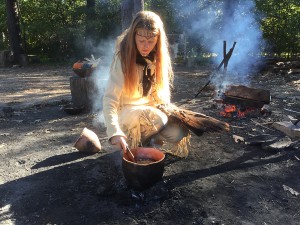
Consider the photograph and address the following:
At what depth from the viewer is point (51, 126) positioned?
5.18m

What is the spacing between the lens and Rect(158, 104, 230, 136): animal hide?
3.12 m

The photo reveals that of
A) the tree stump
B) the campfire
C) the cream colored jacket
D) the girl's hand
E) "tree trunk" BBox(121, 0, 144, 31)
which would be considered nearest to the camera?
the girl's hand

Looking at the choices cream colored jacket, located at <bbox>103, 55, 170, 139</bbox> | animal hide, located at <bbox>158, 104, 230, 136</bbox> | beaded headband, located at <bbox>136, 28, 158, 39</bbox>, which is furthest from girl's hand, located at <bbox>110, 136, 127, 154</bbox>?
beaded headband, located at <bbox>136, 28, 158, 39</bbox>

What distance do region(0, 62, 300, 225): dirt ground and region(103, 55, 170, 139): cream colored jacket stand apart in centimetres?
57

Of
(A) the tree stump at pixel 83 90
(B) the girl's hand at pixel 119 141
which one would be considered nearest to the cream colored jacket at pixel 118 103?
(B) the girl's hand at pixel 119 141

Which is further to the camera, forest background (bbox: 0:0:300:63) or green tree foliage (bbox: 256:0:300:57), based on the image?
forest background (bbox: 0:0:300:63)

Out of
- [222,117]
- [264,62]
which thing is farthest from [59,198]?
[264,62]

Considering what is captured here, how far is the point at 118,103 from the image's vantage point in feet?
10.2

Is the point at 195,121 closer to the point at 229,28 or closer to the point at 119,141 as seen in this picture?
the point at 119,141

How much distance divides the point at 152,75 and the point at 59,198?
1.54m

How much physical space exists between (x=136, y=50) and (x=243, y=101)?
2749mm

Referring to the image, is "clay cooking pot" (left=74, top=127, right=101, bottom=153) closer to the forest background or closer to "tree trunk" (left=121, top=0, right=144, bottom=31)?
"tree trunk" (left=121, top=0, right=144, bottom=31)

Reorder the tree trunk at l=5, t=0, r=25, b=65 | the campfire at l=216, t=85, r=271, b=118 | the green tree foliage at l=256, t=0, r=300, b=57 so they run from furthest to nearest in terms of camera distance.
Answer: the tree trunk at l=5, t=0, r=25, b=65 → the green tree foliage at l=256, t=0, r=300, b=57 → the campfire at l=216, t=85, r=271, b=118

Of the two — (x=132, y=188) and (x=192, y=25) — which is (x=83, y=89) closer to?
(x=132, y=188)
